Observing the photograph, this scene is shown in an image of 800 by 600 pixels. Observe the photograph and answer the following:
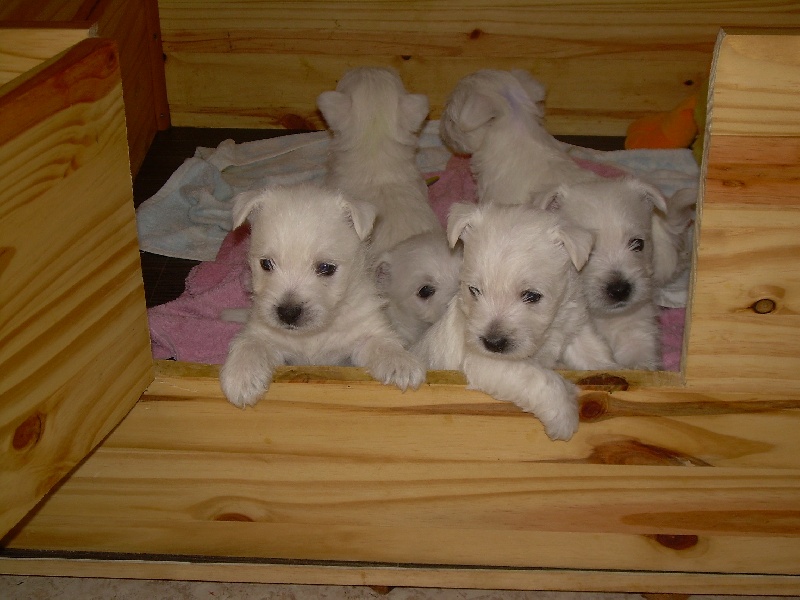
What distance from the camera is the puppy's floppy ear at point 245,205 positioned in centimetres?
306

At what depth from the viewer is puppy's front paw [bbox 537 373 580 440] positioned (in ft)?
8.25

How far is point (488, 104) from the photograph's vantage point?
4277mm

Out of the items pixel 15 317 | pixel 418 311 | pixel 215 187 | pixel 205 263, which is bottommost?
pixel 15 317

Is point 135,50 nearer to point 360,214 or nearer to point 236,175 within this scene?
point 236,175

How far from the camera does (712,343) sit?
2520 mm

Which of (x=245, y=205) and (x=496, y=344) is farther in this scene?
(x=245, y=205)

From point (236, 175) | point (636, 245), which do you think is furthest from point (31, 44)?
point (236, 175)

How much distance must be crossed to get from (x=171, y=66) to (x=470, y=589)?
384 cm

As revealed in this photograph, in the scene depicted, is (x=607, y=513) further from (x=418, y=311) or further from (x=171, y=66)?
(x=171, y=66)

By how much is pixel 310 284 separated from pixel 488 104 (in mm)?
1706

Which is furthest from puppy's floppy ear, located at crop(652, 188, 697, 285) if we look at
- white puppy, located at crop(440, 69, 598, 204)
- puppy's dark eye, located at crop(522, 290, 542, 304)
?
puppy's dark eye, located at crop(522, 290, 542, 304)

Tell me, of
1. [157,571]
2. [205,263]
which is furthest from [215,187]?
[157,571]

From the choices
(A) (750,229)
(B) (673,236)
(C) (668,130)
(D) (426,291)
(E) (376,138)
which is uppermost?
(C) (668,130)

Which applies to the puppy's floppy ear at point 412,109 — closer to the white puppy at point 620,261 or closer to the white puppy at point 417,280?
the white puppy at point 417,280
